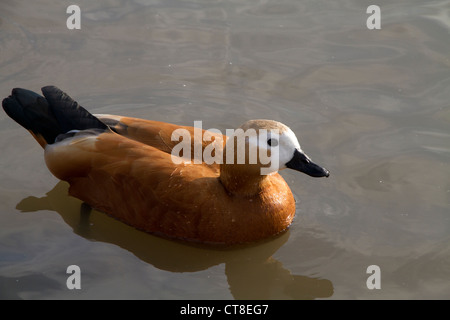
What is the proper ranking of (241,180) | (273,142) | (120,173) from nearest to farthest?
(273,142) → (241,180) → (120,173)

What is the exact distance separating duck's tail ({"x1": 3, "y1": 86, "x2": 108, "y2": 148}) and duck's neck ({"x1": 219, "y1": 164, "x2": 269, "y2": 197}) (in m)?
1.14

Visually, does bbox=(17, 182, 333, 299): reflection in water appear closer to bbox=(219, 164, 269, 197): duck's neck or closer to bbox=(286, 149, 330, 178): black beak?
bbox=(219, 164, 269, 197): duck's neck

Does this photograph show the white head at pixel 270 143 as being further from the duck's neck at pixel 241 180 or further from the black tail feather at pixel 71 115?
the black tail feather at pixel 71 115

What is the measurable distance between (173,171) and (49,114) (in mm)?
1273

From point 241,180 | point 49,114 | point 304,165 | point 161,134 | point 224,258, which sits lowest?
point 224,258

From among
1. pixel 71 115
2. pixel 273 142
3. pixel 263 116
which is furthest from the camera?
pixel 263 116

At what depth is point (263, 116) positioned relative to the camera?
663 cm

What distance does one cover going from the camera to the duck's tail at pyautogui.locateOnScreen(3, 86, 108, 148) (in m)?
5.48

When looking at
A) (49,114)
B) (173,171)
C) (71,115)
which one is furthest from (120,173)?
(49,114)

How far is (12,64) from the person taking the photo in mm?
7191

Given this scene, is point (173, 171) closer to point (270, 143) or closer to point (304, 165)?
point (270, 143)

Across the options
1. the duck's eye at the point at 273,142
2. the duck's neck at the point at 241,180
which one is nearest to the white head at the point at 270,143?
the duck's eye at the point at 273,142

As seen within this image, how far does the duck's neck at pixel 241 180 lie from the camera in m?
5.00

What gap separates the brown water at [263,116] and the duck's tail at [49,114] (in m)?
0.59
